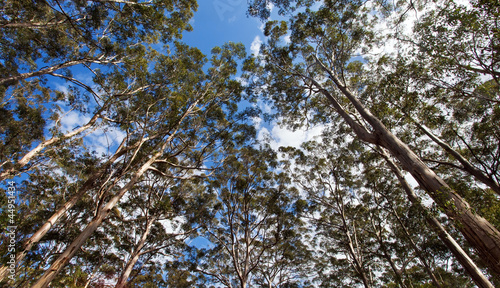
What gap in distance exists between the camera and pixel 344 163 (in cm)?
1381

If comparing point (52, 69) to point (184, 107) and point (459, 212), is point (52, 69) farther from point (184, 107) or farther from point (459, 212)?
point (459, 212)

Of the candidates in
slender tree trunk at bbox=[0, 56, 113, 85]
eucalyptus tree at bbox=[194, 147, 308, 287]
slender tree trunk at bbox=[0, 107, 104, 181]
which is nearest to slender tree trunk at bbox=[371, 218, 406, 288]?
eucalyptus tree at bbox=[194, 147, 308, 287]

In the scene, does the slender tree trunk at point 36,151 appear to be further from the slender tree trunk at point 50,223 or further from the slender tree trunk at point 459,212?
the slender tree trunk at point 459,212

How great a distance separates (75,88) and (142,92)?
11.3ft

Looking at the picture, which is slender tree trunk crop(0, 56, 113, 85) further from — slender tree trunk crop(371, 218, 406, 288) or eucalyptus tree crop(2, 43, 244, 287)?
slender tree trunk crop(371, 218, 406, 288)

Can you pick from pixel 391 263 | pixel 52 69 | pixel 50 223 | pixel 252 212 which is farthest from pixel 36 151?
pixel 391 263

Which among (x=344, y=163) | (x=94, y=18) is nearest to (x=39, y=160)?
(x=94, y=18)

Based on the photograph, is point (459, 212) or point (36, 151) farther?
point (36, 151)

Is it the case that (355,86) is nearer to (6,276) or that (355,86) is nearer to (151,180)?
(151,180)

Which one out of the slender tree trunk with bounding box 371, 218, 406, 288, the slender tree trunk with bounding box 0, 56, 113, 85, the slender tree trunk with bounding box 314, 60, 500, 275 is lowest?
the slender tree trunk with bounding box 314, 60, 500, 275

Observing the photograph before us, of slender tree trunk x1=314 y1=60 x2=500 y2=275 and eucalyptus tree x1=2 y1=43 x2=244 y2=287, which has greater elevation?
eucalyptus tree x1=2 y1=43 x2=244 y2=287

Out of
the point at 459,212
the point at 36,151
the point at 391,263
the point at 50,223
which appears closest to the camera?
the point at 459,212

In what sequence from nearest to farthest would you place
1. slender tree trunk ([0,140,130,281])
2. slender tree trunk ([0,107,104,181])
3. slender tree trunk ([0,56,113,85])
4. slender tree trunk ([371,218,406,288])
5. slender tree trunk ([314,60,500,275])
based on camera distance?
slender tree trunk ([314,60,500,275]), slender tree trunk ([0,140,130,281]), slender tree trunk ([0,56,113,85]), slender tree trunk ([0,107,104,181]), slender tree trunk ([371,218,406,288])

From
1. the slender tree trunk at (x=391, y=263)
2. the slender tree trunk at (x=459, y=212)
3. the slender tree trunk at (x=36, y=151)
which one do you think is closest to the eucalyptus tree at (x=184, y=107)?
the slender tree trunk at (x=36, y=151)
